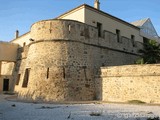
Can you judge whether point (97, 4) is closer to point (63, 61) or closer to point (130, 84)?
point (63, 61)

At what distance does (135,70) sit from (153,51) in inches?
306

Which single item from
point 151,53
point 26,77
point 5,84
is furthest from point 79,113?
point 5,84

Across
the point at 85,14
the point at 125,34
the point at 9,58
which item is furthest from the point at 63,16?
the point at 9,58

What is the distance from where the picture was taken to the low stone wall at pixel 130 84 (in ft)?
50.1

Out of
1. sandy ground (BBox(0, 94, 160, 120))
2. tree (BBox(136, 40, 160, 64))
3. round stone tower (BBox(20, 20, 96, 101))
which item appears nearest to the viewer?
sandy ground (BBox(0, 94, 160, 120))

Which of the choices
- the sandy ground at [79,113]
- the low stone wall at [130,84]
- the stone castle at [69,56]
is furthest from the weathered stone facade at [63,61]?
the sandy ground at [79,113]

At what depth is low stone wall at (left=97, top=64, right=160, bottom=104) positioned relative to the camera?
15266mm

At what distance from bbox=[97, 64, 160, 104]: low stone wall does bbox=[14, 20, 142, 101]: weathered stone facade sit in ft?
4.11

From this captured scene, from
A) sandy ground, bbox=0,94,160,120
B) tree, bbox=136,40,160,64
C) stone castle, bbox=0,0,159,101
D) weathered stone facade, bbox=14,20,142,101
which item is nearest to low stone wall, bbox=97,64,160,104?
stone castle, bbox=0,0,159,101

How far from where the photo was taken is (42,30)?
18875 millimetres

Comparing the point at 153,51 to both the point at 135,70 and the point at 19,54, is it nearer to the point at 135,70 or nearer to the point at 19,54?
the point at 135,70

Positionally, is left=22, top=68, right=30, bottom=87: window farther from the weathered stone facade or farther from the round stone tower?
the round stone tower

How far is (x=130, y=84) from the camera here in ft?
53.6

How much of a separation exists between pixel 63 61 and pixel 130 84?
571 cm
